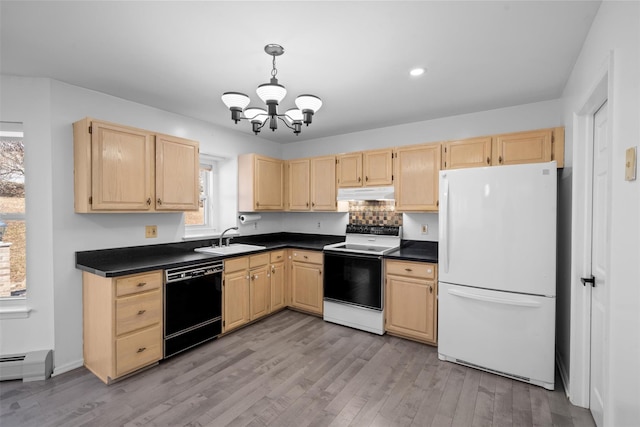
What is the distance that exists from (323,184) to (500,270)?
235 cm

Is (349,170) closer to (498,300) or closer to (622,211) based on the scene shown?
(498,300)

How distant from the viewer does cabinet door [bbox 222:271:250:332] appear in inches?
125

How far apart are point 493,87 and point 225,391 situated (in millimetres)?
3349

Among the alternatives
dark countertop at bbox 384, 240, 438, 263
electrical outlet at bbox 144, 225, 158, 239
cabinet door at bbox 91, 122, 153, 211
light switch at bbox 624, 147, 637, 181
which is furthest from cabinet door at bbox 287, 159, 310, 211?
light switch at bbox 624, 147, 637, 181

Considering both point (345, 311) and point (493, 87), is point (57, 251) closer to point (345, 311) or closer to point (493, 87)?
point (345, 311)

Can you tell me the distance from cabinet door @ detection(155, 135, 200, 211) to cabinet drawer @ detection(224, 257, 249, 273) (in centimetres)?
69

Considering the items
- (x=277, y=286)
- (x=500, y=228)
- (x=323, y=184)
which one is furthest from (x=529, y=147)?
(x=277, y=286)

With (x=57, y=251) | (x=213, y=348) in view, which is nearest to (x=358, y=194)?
(x=213, y=348)

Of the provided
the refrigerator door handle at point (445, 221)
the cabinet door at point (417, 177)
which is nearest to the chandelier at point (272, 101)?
the refrigerator door handle at point (445, 221)

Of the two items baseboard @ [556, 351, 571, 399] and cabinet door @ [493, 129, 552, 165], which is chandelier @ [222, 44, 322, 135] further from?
baseboard @ [556, 351, 571, 399]

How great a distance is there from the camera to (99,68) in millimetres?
2268

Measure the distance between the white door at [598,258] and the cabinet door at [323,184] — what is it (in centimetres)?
260

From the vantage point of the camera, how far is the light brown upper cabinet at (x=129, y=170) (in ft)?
8.05

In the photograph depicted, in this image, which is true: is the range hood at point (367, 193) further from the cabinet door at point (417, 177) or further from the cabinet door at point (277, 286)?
the cabinet door at point (277, 286)
